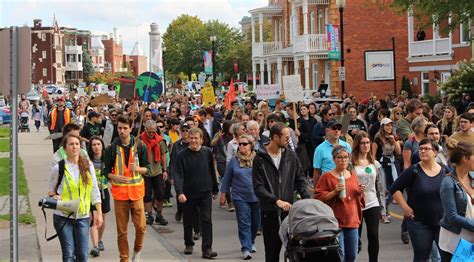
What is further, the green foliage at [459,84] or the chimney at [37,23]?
the chimney at [37,23]

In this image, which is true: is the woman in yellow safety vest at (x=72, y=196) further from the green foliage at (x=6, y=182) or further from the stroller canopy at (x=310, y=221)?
the green foliage at (x=6, y=182)

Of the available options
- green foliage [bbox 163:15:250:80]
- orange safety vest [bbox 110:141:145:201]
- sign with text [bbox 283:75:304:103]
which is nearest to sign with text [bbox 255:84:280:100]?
sign with text [bbox 283:75:304:103]

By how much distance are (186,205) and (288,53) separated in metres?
46.8

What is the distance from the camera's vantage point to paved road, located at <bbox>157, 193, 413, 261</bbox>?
41.8 ft

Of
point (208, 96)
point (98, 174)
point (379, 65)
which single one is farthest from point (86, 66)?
point (98, 174)

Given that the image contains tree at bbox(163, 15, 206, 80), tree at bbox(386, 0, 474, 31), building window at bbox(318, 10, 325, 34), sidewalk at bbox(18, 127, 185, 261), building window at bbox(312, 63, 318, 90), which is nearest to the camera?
sidewalk at bbox(18, 127, 185, 261)

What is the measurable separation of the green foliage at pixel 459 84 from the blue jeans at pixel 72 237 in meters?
20.2

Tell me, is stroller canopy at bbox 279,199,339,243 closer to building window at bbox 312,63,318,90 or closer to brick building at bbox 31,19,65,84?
building window at bbox 312,63,318,90

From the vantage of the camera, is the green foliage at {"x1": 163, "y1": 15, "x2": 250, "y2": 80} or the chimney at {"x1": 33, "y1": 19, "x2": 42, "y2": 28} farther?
the chimney at {"x1": 33, "y1": 19, "x2": 42, "y2": 28}

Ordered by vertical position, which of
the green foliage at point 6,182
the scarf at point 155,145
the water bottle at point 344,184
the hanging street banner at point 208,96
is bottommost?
the green foliage at point 6,182

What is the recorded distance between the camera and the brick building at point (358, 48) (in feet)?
140

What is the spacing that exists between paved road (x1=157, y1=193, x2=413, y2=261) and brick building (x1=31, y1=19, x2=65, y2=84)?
149m

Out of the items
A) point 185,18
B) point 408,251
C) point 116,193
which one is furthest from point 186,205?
point 185,18

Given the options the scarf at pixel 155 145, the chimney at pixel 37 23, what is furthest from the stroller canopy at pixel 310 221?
the chimney at pixel 37 23
